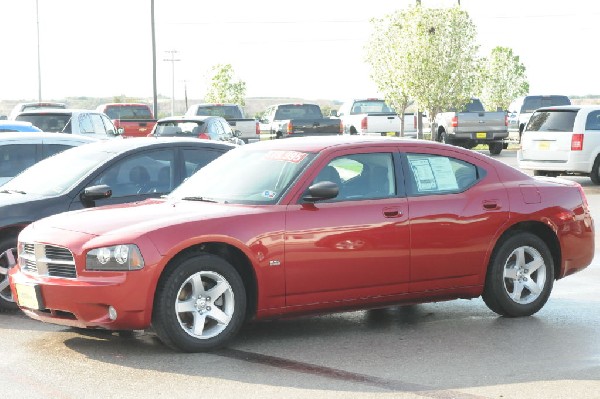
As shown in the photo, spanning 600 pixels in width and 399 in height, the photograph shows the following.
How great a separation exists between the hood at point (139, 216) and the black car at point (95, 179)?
1261 millimetres

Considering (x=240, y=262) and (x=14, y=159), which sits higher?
(x=14, y=159)

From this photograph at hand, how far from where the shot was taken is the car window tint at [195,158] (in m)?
11.0

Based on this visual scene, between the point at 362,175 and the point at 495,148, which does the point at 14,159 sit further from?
the point at 495,148

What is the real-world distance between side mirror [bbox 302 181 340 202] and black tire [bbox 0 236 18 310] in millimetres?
2875

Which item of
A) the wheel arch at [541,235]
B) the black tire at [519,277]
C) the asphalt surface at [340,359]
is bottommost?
the asphalt surface at [340,359]

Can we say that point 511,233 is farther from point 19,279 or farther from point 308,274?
point 19,279

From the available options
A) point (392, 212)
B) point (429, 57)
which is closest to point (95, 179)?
point (392, 212)

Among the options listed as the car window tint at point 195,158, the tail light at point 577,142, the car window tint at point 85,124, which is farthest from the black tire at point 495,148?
the car window tint at point 195,158

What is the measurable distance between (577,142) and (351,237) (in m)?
16.1

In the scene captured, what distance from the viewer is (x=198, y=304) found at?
8062 millimetres

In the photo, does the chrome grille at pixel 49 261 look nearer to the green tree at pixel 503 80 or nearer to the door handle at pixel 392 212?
the door handle at pixel 392 212

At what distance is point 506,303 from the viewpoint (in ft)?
30.8

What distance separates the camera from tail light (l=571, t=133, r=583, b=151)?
23.7 m

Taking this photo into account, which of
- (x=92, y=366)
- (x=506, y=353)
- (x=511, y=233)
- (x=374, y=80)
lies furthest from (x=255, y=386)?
(x=374, y=80)
